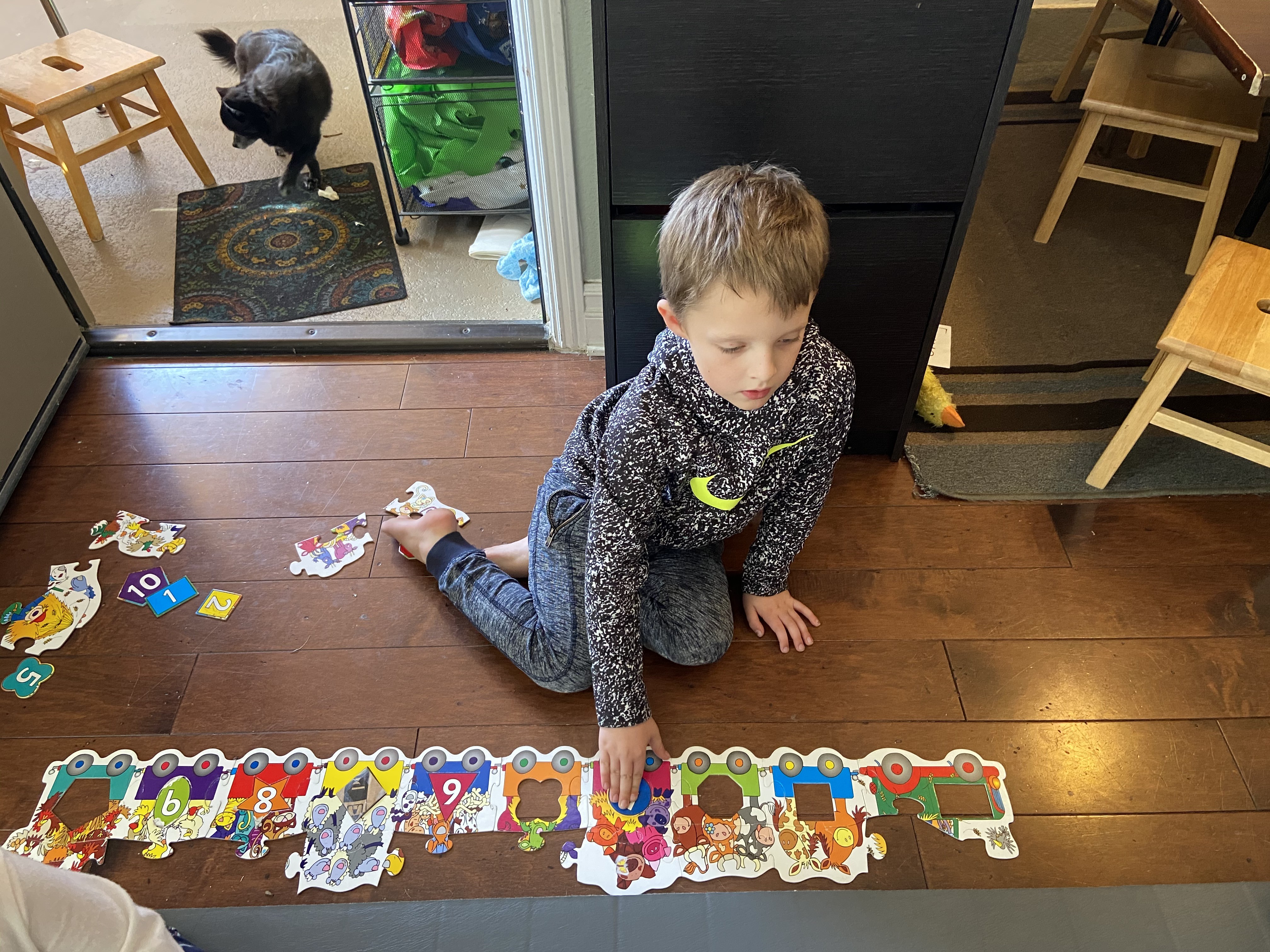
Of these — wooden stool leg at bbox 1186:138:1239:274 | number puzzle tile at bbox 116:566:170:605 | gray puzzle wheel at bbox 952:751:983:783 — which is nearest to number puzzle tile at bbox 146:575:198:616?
number puzzle tile at bbox 116:566:170:605

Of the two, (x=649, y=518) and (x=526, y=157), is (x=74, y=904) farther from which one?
(x=526, y=157)

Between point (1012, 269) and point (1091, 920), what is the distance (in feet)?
5.03

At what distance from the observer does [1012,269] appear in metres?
2.15

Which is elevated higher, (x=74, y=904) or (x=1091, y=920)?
(x=74, y=904)

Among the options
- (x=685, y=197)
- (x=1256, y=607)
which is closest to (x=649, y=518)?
(x=685, y=197)

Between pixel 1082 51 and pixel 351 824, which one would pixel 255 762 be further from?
pixel 1082 51

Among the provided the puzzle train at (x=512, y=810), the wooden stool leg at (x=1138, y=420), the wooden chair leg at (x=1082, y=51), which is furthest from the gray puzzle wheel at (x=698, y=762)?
the wooden chair leg at (x=1082, y=51)

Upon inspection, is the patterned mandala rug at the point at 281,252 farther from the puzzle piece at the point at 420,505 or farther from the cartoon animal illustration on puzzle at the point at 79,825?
the cartoon animal illustration on puzzle at the point at 79,825

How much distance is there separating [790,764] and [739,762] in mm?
74

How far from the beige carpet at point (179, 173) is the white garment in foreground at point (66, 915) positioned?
4.96ft

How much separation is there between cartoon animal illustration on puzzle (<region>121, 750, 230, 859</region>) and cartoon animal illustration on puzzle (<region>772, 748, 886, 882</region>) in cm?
80

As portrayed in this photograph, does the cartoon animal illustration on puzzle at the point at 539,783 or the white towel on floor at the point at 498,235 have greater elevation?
the white towel on floor at the point at 498,235

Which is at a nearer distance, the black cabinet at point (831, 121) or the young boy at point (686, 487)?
the young boy at point (686, 487)

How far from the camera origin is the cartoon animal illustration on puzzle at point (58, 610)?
1425mm
